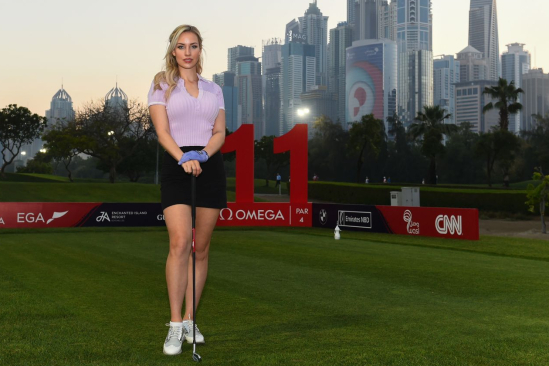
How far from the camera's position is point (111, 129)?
6750 cm

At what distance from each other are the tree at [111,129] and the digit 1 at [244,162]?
4038 cm

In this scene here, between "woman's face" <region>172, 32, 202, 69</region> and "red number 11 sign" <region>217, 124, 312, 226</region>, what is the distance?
20108 mm

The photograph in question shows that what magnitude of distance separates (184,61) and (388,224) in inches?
711

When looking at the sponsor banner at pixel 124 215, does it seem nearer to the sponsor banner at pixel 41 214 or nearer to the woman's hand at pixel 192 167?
the sponsor banner at pixel 41 214

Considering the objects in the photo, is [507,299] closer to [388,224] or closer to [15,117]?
[388,224]

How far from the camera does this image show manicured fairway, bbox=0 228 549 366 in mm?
4852

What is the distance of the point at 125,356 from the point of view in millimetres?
4738

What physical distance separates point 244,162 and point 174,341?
2087cm

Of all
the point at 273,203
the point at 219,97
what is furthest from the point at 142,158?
the point at 219,97

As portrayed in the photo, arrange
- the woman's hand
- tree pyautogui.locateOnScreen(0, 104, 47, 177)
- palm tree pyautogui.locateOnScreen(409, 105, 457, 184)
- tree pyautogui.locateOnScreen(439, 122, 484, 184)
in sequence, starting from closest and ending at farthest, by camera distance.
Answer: the woman's hand, tree pyautogui.locateOnScreen(0, 104, 47, 177), palm tree pyautogui.locateOnScreen(409, 105, 457, 184), tree pyautogui.locateOnScreen(439, 122, 484, 184)

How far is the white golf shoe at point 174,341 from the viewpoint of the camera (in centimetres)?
482

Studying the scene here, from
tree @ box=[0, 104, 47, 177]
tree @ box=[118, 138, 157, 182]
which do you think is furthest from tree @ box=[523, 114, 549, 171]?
tree @ box=[0, 104, 47, 177]

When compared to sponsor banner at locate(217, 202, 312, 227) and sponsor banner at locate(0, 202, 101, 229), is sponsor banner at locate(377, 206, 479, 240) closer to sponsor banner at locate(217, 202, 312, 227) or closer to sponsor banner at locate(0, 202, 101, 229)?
sponsor banner at locate(217, 202, 312, 227)

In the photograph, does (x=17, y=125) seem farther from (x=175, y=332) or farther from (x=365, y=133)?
(x=175, y=332)
